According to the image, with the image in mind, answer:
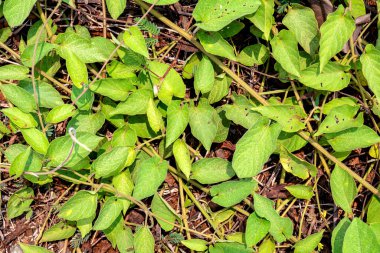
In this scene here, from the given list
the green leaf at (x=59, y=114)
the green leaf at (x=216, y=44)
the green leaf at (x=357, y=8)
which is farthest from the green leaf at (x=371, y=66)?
the green leaf at (x=59, y=114)

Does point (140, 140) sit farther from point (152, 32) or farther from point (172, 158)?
point (152, 32)

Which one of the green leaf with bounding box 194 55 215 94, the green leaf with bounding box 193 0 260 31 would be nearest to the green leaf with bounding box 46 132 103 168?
the green leaf with bounding box 194 55 215 94

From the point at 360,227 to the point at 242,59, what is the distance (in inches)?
23.9

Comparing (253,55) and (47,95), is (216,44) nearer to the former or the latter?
(253,55)

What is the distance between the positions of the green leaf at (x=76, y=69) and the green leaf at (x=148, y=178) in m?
0.30

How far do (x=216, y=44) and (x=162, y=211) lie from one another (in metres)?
0.54

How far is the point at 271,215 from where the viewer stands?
1.47 metres

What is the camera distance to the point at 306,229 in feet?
5.31

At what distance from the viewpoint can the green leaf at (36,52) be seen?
1453mm

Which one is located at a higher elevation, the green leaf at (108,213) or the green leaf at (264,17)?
the green leaf at (264,17)

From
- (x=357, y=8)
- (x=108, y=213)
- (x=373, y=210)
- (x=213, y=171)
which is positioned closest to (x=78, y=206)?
(x=108, y=213)

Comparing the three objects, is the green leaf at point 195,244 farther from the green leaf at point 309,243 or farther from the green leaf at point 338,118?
the green leaf at point 338,118

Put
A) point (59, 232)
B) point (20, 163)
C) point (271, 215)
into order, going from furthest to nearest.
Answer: point (59, 232)
point (271, 215)
point (20, 163)

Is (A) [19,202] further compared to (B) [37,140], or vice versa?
(A) [19,202]
